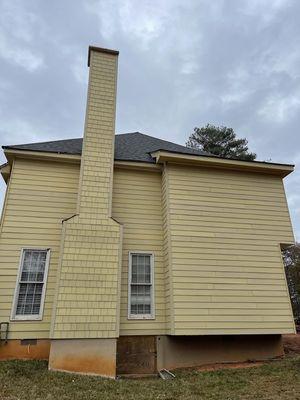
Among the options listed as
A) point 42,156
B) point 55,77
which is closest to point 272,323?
point 42,156

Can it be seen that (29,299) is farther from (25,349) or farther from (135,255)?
(135,255)

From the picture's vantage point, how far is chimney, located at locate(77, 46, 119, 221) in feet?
26.5

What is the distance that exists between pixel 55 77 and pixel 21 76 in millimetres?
1883

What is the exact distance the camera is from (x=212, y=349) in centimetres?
777

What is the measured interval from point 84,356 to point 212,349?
11.3 feet

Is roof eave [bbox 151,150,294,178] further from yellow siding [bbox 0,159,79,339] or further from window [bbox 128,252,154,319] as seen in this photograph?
window [bbox 128,252,154,319]

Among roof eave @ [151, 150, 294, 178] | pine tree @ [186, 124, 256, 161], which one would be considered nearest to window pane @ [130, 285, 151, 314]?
roof eave @ [151, 150, 294, 178]

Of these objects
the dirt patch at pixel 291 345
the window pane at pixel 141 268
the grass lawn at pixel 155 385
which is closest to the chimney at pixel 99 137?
the window pane at pixel 141 268

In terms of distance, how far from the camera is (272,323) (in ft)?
25.8

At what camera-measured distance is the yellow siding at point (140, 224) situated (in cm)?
768

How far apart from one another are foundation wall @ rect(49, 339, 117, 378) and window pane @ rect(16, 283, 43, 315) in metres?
1.20

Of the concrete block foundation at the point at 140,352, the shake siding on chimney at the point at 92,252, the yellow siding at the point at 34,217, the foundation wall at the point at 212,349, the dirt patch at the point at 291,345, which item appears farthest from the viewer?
the dirt patch at the point at 291,345

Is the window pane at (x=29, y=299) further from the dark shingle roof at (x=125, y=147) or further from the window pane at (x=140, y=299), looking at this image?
the dark shingle roof at (x=125, y=147)

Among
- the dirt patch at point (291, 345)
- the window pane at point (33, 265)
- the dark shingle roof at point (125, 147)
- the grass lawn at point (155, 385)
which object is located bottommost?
the grass lawn at point (155, 385)
